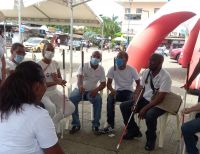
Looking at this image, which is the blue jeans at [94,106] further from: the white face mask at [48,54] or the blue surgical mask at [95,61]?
the white face mask at [48,54]

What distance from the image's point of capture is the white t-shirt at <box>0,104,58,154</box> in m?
1.83

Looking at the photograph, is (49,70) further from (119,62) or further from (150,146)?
(150,146)

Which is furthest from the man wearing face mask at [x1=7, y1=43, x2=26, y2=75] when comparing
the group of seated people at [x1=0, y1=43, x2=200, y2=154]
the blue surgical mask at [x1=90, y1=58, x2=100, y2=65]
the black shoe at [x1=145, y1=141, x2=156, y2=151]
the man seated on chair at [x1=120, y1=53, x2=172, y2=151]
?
the black shoe at [x1=145, y1=141, x2=156, y2=151]

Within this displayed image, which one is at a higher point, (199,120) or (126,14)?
(126,14)

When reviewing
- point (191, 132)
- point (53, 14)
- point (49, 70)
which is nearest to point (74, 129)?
point (49, 70)

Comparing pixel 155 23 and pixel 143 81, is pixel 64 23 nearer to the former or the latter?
pixel 155 23

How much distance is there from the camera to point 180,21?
34.7ft

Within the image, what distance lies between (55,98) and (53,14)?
8.42 metres

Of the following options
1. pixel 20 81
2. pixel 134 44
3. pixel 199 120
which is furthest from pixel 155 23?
pixel 20 81

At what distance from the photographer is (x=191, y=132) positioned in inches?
148

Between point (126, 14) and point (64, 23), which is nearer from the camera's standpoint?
point (64, 23)

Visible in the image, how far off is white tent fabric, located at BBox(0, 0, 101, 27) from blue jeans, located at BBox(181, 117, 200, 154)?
25.5 ft

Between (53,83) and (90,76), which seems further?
(90,76)

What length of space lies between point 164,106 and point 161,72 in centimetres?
51
